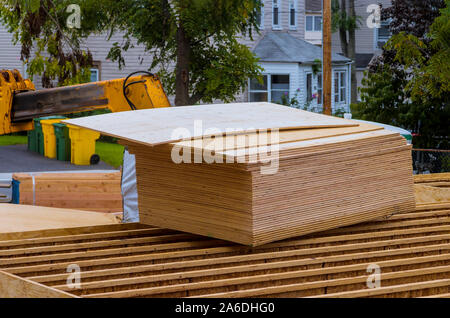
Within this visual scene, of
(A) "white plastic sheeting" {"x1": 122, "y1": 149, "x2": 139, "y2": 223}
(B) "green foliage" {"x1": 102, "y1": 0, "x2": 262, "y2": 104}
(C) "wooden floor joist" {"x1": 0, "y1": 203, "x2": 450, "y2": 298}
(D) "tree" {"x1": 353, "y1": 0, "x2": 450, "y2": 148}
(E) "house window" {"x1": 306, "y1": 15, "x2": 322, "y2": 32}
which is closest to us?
(C) "wooden floor joist" {"x1": 0, "y1": 203, "x2": 450, "y2": 298}

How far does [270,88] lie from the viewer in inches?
1277

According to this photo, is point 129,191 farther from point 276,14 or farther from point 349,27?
point 349,27

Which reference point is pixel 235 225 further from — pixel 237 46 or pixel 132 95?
pixel 237 46

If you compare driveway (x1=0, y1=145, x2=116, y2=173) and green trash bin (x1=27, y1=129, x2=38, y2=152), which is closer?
driveway (x1=0, y1=145, x2=116, y2=173)

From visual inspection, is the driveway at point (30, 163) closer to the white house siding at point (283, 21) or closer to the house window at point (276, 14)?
the white house siding at point (283, 21)

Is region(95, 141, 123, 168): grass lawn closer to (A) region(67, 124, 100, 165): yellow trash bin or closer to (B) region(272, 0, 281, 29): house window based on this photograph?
(A) region(67, 124, 100, 165): yellow trash bin

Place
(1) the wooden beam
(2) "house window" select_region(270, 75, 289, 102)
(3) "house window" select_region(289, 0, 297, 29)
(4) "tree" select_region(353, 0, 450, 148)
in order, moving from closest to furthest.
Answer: (1) the wooden beam, (4) "tree" select_region(353, 0, 450, 148), (2) "house window" select_region(270, 75, 289, 102), (3) "house window" select_region(289, 0, 297, 29)

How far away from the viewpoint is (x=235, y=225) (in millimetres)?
5539

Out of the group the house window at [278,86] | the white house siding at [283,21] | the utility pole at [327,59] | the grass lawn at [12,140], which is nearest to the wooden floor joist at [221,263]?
the utility pole at [327,59]

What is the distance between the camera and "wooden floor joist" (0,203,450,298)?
518 cm

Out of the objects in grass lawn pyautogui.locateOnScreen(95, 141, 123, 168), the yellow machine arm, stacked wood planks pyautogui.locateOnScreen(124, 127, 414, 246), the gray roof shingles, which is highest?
the gray roof shingles

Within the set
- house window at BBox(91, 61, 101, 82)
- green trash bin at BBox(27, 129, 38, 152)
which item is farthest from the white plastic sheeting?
house window at BBox(91, 61, 101, 82)

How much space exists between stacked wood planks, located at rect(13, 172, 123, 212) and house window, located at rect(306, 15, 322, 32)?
38755mm

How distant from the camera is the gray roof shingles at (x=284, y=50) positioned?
32.4 m
